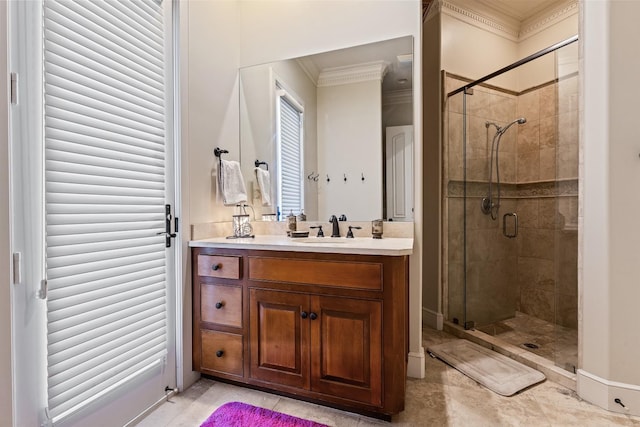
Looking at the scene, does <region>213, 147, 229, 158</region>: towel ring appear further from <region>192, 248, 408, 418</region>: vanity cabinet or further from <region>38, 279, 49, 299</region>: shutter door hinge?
<region>38, 279, 49, 299</region>: shutter door hinge

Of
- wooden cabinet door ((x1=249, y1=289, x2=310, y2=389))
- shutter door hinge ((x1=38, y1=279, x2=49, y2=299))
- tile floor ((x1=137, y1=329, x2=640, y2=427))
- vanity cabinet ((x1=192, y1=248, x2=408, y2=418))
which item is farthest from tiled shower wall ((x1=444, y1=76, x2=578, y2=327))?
shutter door hinge ((x1=38, y1=279, x2=49, y2=299))

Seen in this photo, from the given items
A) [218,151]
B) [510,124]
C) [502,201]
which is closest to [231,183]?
[218,151]

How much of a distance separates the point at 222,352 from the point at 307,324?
23.3 inches

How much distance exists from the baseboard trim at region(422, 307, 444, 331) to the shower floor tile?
0.31m

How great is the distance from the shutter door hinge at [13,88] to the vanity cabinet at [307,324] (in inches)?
41.7

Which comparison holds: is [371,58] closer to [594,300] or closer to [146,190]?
[146,190]

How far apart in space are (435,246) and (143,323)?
89.1 inches

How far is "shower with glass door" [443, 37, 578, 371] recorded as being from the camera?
2752 mm

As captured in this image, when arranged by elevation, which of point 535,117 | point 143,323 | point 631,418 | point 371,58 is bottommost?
point 631,418

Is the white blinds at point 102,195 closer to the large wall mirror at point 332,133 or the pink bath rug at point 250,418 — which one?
the pink bath rug at point 250,418

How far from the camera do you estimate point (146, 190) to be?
64.0 inches

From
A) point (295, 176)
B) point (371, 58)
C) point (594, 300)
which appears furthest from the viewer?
point (295, 176)

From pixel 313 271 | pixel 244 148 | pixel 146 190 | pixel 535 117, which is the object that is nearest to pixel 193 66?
pixel 244 148

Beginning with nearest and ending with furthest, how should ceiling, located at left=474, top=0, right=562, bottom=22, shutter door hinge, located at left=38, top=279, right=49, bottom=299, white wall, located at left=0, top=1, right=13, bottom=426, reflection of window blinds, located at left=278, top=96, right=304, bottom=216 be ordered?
white wall, located at left=0, top=1, right=13, bottom=426, shutter door hinge, located at left=38, top=279, right=49, bottom=299, reflection of window blinds, located at left=278, top=96, right=304, bottom=216, ceiling, located at left=474, top=0, right=562, bottom=22
